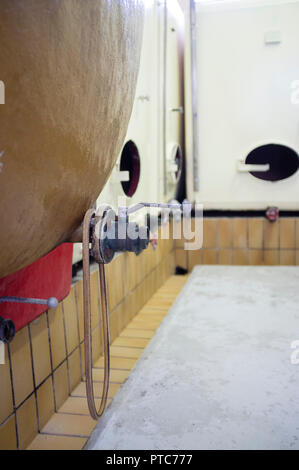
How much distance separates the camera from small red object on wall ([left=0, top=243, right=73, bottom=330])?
3.68ft

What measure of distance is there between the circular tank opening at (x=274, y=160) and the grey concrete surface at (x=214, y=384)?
132 cm

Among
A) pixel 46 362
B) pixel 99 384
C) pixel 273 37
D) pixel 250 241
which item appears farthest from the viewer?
pixel 250 241

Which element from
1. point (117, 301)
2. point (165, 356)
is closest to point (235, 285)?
point (117, 301)

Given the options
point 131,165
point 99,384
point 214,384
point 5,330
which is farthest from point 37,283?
point 131,165

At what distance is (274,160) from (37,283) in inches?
101

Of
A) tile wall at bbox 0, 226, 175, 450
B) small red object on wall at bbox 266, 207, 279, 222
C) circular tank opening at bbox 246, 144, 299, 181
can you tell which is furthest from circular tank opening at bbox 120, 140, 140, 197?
small red object on wall at bbox 266, 207, 279, 222

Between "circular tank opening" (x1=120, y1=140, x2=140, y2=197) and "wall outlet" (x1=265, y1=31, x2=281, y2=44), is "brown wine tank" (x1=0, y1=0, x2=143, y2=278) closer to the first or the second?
"circular tank opening" (x1=120, y1=140, x2=140, y2=197)

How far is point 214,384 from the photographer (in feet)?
4.32

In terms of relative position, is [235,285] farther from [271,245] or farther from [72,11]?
[72,11]

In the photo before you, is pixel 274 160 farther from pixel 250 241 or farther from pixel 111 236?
pixel 111 236

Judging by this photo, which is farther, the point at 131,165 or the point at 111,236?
the point at 131,165

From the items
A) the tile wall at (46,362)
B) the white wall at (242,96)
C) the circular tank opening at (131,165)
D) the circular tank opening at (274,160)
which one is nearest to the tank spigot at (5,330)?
the tile wall at (46,362)

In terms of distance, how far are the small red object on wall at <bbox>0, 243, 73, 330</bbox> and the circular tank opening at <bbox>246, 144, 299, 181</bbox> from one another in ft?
7.06

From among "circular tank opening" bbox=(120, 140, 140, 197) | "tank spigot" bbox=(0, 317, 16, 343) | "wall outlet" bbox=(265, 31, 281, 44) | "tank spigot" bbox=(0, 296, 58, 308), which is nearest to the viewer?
"tank spigot" bbox=(0, 296, 58, 308)
